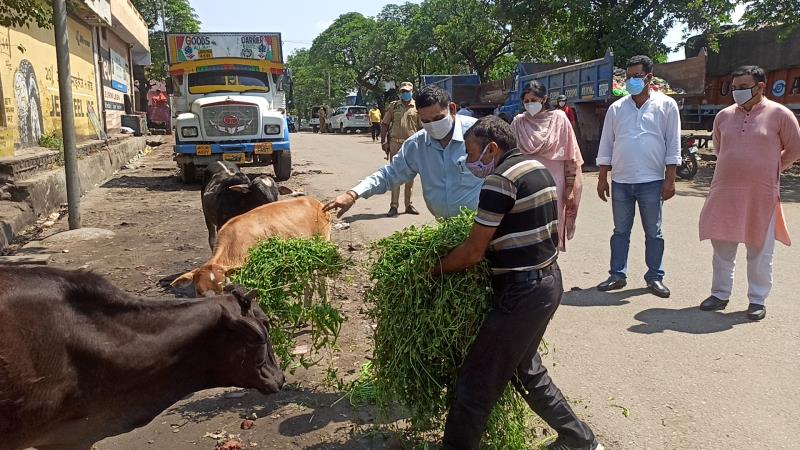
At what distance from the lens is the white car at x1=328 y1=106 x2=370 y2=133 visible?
136 ft

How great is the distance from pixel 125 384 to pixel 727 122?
5.16 m

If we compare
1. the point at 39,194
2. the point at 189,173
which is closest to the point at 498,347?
the point at 39,194

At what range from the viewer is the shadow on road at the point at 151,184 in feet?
46.4

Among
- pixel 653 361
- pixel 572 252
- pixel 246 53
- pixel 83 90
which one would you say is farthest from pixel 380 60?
pixel 653 361

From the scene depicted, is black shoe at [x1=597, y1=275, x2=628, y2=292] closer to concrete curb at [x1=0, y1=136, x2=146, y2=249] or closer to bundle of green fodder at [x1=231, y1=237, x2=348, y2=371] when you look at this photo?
bundle of green fodder at [x1=231, y1=237, x2=348, y2=371]

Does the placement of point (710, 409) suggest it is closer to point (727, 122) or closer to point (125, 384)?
point (727, 122)

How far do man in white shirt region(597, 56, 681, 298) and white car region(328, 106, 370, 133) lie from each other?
3560 cm

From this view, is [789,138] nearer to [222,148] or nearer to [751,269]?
[751,269]

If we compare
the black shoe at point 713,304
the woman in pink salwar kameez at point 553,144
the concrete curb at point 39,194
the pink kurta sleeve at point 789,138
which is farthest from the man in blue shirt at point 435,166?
the concrete curb at point 39,194

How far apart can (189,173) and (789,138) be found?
39.2 ft

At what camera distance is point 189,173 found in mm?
14344

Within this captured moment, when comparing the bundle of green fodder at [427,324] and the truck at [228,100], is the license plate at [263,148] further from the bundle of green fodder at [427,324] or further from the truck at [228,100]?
the bundle of green fodder at [427,324]

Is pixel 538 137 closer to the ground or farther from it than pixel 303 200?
farther from it

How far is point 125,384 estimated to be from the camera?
9.02 feet
